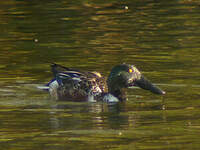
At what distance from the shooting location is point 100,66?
50.8 feet

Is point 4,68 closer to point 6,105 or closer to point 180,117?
point 6,105

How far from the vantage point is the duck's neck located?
Result: 12.8 m

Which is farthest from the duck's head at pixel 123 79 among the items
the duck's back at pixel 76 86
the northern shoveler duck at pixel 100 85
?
the duck's back at pixel 76 86

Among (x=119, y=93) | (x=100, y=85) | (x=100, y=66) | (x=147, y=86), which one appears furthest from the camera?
(x=100, y=66)

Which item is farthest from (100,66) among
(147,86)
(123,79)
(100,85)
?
(147,86)

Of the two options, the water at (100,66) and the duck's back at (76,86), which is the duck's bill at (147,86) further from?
the duck's back at (76,86)

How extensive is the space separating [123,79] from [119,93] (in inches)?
9.0

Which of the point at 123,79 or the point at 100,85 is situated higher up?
the point at 123,79

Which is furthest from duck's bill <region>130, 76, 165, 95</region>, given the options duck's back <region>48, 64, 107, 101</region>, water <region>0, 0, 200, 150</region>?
duck's back <region>48, 64, 107, 101</region>

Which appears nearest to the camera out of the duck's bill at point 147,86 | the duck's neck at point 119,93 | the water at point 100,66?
the water at point 100,66

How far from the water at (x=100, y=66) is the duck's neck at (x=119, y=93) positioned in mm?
184

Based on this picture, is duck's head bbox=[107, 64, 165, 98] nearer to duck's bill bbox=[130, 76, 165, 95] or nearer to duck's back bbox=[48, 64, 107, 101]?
duck's bill bbox=[130, 76, 165, 95]

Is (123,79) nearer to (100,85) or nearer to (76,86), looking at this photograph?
(100,85)

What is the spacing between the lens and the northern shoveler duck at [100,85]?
42.2 feet
